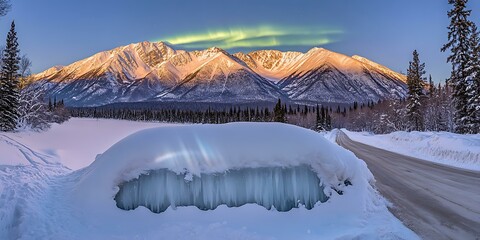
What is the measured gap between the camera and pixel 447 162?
1681 cm

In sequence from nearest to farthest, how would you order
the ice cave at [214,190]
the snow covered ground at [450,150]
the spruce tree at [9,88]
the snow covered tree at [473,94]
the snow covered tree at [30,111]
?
the ice cave at [214,190]
the snow covered ground at [450,150]
the snow covered tree at [473,94]
the spruce tree at [9,88]
the snow covered tree at [30,111]

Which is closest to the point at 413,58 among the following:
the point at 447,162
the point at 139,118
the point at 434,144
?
the point at 434,144

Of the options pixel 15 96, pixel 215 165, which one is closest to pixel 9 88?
pixel 15 96

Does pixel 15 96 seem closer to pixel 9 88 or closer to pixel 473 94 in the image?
pixel 9 88

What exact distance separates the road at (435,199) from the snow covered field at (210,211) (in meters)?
0.60

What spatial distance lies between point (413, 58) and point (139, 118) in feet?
515

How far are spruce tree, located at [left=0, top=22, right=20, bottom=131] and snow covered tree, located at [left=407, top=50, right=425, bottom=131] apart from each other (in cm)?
5289

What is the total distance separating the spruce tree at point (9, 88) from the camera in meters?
38.1

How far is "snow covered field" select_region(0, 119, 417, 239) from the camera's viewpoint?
18.7ft

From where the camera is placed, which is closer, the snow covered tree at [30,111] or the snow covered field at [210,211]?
the snow covered field at [210,211]

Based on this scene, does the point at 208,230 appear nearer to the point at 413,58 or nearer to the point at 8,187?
the point at 8,187

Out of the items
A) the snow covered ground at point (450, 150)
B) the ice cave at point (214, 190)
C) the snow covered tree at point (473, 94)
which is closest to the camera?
the ice cave at point (214, 190)

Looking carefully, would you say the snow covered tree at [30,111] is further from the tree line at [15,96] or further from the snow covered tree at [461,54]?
the snow covered tree at [461,54]

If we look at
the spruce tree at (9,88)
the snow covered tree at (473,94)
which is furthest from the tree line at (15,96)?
the snow covered tree at (473,94)
